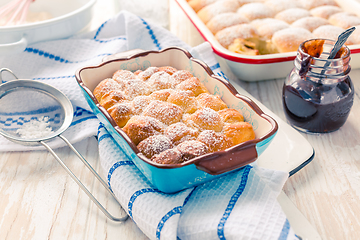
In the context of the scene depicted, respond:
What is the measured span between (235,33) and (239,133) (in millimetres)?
528

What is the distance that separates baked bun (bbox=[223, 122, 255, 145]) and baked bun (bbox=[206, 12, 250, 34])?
0.56 meters

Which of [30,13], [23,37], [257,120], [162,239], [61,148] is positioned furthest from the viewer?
[30,13]

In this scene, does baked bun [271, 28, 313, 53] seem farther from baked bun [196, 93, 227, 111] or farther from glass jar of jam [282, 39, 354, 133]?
baked bun [196, 93, 227, 111]

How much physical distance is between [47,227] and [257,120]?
453mm

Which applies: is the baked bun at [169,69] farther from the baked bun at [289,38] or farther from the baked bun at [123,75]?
the baked bun at [289,38]

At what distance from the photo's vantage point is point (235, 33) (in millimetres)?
1039

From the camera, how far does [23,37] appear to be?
3.11ft

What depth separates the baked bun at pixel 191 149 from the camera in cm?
55

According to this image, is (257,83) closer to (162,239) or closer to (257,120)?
(257,120)

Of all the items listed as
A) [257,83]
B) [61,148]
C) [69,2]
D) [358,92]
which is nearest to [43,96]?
[61,148]

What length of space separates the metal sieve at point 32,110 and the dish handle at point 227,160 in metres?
0.39

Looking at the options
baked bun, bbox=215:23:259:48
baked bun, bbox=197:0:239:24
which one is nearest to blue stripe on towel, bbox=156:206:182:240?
baked bun, bbox=215:23:259:48

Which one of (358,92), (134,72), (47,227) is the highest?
(134,72)

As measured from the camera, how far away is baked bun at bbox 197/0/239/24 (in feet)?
3.77
